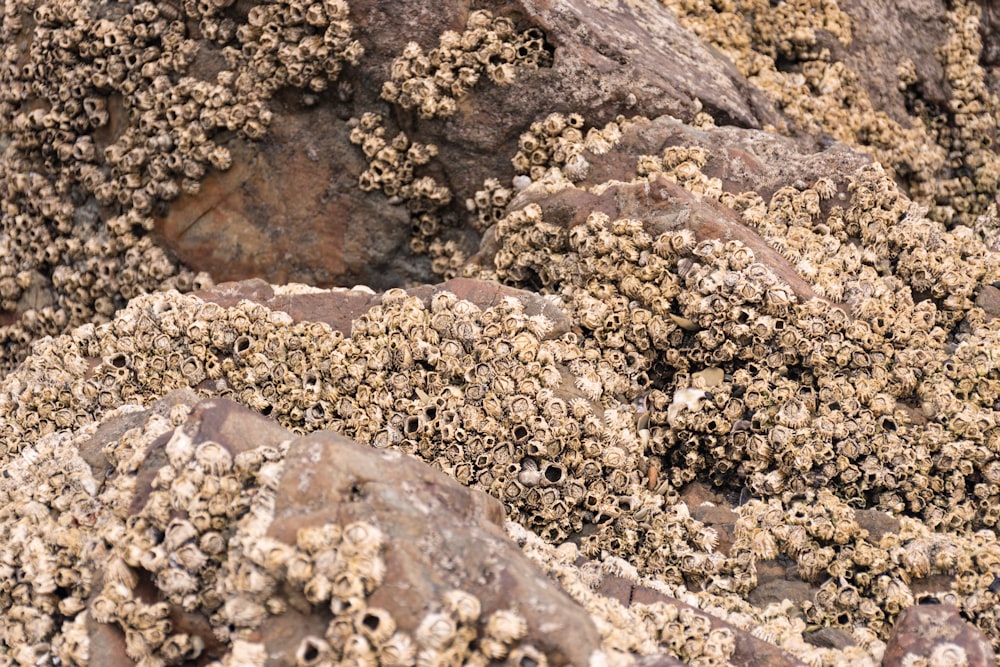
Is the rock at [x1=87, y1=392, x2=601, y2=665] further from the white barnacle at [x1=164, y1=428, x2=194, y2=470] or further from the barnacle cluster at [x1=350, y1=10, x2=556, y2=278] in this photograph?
the barnacle cluster at [x1=350, y1=10, x2=556, y2=278]

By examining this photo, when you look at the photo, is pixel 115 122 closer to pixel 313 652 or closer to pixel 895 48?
pixel 313 652

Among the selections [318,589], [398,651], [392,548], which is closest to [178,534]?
[318,589]

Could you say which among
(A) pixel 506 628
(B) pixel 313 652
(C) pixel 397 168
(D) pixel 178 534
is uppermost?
(A) pixel 506 628

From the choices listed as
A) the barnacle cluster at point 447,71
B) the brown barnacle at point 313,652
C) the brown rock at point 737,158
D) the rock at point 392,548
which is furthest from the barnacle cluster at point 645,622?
the barnacle cluster at point 447,71

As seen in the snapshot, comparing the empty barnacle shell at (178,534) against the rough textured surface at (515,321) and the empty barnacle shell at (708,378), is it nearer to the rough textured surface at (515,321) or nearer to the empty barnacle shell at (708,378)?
the rough textured surface at (515,321)

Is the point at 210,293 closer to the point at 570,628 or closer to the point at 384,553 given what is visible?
the point at 384,553

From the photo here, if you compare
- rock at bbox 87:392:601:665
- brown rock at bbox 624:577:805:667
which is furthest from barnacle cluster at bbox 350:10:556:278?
brown rock at bbox 624:577:805:667
